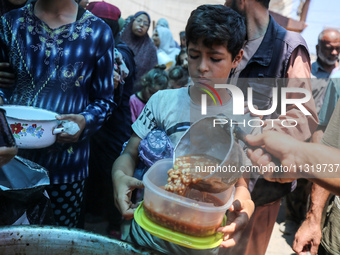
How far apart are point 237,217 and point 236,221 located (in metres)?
0.03

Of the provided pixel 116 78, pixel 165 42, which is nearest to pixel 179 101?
pixel 116 78

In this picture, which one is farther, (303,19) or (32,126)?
(303,19)

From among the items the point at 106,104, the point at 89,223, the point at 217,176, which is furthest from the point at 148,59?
the point at 217,176

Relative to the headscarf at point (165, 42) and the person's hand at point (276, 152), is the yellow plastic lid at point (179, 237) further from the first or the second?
the headscarf at point (165, 42)

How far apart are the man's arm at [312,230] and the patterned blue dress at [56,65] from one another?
3.86 feet

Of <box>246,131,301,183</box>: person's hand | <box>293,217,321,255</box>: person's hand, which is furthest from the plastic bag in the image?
<box>293,217,321,255</box>: person's hand

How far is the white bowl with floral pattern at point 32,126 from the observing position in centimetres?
120

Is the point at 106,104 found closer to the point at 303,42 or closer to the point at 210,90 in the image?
the point at 210,90

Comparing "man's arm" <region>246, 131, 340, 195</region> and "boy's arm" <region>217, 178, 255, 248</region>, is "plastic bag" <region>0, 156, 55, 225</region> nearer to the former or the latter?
"boy's arm" <region>217, 178, 255, 248</region>

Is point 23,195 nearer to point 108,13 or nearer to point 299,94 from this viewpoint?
point 299,94

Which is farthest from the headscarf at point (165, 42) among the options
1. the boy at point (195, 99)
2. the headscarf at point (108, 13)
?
the boy at point (195, 99)

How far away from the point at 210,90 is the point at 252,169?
402 mm

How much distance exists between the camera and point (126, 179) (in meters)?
1.20

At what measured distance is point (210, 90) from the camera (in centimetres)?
133
